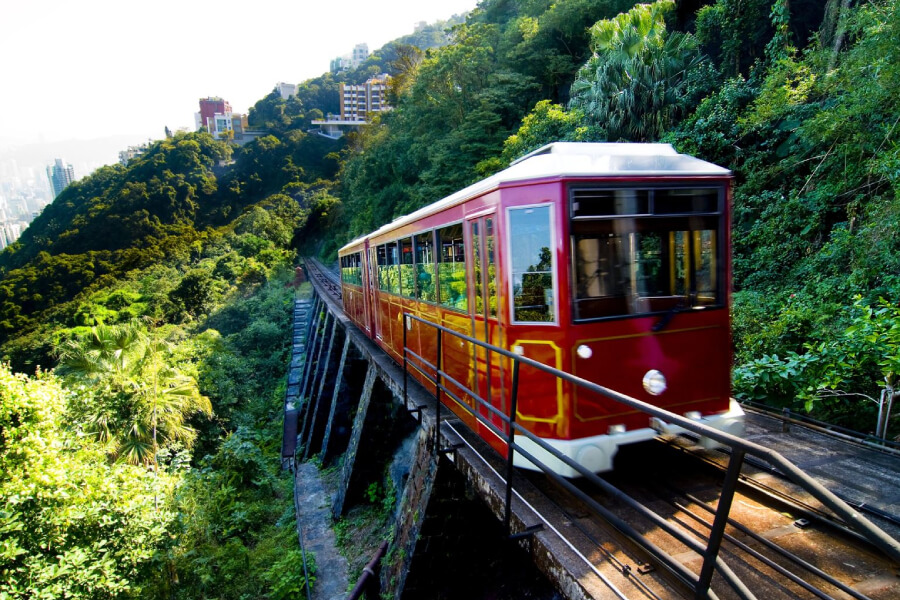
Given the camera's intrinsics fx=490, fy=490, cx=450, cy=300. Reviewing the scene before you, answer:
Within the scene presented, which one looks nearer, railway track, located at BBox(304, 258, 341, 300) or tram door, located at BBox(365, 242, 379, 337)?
tram door, located at BBox(365, 242, 379, 337)

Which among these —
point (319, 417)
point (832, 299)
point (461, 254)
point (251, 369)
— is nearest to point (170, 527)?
point (319, 417)

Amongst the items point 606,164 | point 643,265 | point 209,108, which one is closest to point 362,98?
point 209,108

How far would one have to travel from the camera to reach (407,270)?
745 centimetres

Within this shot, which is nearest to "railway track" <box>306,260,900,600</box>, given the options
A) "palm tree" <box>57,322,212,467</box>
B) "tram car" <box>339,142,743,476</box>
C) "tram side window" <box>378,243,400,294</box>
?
"tram car" <box>339,142,743,476</box>

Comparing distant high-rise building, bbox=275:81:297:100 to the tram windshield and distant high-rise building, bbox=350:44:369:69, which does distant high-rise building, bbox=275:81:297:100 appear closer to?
distant high-rise building, bbox=350:44:369:69

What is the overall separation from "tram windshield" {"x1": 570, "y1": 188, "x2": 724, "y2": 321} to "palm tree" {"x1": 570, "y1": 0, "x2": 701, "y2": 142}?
10539 millimetres

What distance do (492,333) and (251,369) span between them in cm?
2004

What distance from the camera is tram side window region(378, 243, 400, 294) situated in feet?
27.0

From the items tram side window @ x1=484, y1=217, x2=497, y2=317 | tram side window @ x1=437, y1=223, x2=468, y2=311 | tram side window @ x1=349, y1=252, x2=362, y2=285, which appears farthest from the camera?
tram side window @ x1=349, y1=252, x2=362, y2=285

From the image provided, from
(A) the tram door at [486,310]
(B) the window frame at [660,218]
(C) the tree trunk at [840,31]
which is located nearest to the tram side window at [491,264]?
(A) the tram door at [486,310]

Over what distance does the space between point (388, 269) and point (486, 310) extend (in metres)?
4.56

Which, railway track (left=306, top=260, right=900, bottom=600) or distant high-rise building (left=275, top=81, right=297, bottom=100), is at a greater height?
distant high-rise building (left=275, top=81, right=297, bottom=100)

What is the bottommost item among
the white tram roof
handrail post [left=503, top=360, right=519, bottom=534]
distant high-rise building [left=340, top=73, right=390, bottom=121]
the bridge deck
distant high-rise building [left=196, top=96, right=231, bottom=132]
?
the bridge deck

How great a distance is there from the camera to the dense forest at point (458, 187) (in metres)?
6.44
